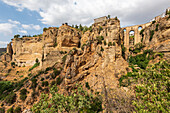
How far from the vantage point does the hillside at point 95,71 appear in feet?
49.2

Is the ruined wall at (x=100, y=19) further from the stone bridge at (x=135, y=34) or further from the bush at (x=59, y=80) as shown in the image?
the bush at (x=59, y=80)

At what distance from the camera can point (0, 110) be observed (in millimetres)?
19938

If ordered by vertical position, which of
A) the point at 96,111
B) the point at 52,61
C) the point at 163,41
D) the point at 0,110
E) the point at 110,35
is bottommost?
the point at 0,110

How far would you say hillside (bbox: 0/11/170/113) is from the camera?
1498 cm

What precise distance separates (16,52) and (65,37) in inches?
1353

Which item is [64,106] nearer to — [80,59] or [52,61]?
[80,59]

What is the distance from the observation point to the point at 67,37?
103 ft

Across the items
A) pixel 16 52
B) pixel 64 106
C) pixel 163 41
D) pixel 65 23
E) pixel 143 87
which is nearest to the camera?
pixel 143 87

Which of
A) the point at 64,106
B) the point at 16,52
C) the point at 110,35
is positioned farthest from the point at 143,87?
the point at 16,52

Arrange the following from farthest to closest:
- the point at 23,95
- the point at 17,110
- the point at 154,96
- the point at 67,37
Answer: the point at 67,37, the point at 23,95, the point at 17,110, the point at 154,96

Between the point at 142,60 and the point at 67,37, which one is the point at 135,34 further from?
the point at 67,37

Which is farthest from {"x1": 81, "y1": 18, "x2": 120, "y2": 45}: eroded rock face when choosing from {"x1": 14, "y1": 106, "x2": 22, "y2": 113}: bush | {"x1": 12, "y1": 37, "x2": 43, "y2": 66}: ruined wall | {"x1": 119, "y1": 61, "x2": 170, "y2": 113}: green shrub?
{"x1": 12, "y1": 37, "x2": 43, "y2": 66}: ruined wall

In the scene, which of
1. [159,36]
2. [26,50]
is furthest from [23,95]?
[159,36]

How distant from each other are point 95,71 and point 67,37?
58.6 ft
